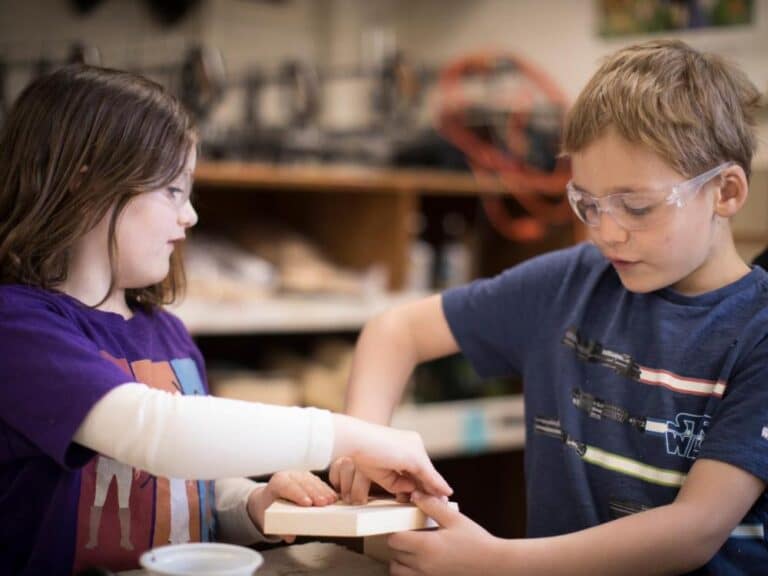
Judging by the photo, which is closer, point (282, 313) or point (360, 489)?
point (360, 489)

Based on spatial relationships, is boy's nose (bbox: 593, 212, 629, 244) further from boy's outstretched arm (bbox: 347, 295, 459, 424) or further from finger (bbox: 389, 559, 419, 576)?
finger (bbox: 389, 559, 419, 576)

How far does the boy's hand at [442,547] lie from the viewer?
37.9 inches

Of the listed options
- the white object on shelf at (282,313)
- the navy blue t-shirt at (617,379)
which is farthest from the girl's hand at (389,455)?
the white object on shelf at (282,313)

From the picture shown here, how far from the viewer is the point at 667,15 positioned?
2.90 metres

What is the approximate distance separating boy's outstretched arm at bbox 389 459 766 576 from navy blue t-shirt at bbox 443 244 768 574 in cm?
4

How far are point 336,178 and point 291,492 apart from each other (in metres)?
1.59

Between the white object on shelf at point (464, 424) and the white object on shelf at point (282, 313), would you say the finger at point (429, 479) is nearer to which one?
the white object on shelf at point (282, 313)

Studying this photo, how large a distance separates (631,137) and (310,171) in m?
1.53

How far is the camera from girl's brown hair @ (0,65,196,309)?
40.7 inches

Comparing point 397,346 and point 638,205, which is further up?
point 638,205

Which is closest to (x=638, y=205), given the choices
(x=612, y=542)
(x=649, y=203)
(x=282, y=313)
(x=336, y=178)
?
(x=649, y=203)

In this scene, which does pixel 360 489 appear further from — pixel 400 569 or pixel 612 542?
pixel 612 542

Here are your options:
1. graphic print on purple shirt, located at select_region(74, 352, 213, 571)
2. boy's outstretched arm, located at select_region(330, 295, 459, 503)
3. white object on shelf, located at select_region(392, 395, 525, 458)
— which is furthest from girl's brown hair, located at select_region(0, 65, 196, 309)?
white object on shelf, located at select_region(392, 395, 525, 458)

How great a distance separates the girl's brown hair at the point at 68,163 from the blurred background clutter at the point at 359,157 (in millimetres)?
1120
